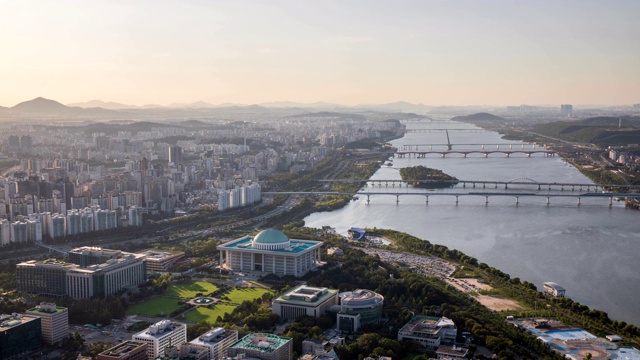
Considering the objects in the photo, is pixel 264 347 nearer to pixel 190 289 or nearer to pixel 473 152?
pixel 190 289

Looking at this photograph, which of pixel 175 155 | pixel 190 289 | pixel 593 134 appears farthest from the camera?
pixel 593 134

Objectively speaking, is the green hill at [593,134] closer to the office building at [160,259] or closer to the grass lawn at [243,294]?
the office building at [160,259]

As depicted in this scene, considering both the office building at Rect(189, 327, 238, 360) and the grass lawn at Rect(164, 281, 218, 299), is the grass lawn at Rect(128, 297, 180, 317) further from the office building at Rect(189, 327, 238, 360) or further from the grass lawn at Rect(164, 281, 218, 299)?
the office building at Rect(189, 327, 238, 360)

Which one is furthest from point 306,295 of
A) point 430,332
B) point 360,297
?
point 430,332

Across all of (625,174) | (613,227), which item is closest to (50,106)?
(625,174)

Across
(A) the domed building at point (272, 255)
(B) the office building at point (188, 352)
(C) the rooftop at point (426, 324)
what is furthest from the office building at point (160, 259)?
(C) the rooftop at point (426, 324)
